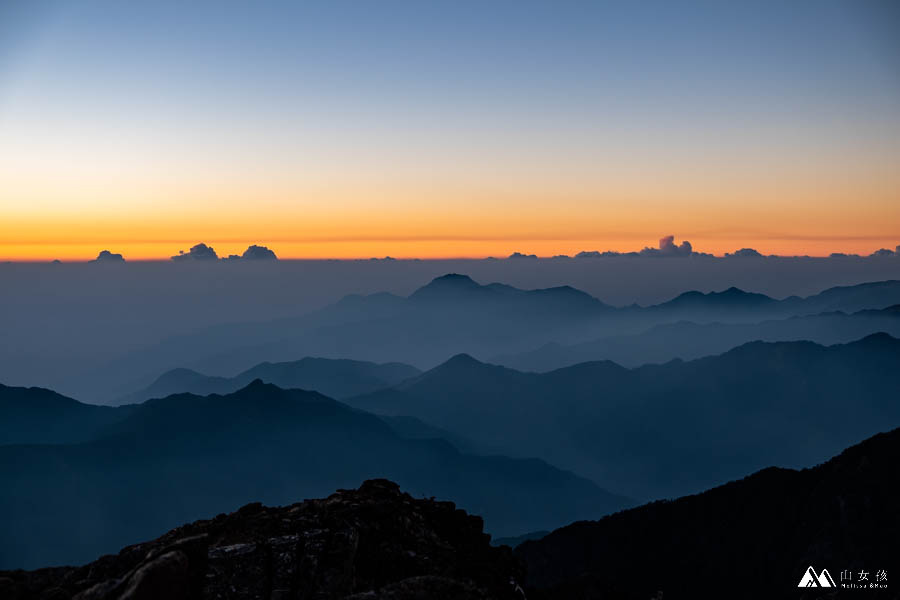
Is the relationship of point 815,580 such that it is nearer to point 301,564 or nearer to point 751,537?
point 751,537

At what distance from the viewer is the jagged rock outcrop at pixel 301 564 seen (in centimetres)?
2405

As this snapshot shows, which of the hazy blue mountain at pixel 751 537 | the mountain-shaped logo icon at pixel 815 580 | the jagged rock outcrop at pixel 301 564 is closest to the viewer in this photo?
the jagged rock outcrop at pixel 301 564

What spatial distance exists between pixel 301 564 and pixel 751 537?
124942 millimetres

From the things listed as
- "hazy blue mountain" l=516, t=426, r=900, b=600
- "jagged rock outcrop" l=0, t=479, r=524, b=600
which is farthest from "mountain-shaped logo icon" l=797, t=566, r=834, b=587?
"jagged rock outcrop" l=0, t=479, r=524, b=600

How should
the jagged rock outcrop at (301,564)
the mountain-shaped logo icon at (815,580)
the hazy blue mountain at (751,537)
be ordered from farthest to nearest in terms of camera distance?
the hazy blue mountain at (751,537)
the mountain-shaped logo icon at (815,580)
the jagged rock outcrop at (301,564)

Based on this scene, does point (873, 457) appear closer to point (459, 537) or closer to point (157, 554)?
point (459, 537)

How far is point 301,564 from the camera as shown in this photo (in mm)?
26703

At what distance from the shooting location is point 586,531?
14025 centimetres

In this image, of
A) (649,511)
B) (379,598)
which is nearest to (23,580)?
(379,598)

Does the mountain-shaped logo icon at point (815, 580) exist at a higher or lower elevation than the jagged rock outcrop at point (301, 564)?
lower

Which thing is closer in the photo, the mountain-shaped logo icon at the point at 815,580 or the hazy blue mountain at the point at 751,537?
the mountain-shaped logo icon at the point at 815,580

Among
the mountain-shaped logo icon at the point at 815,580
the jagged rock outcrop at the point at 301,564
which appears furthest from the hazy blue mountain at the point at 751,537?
the jagged rock outcrop at the point at 301,564

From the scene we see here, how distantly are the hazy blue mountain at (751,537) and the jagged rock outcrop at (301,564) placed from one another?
295ft

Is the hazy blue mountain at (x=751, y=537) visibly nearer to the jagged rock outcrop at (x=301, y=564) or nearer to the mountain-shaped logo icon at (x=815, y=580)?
the mountain-shaped logo icon at (x=815, y=580)
